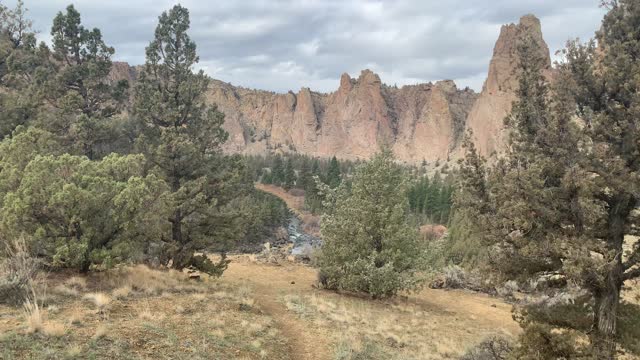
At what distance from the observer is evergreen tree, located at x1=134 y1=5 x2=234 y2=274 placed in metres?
19.0

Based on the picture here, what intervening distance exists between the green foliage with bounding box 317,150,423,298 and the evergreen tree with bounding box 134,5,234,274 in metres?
4.88

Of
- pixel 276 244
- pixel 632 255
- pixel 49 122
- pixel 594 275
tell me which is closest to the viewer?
pixel 594 275

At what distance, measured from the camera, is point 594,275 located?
7.21 meters

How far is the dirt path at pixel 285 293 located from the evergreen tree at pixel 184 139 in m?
2.82

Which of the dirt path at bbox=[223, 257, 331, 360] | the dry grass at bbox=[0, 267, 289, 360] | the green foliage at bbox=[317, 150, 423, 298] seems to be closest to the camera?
the dry grass at bbox=[0, 267, 289, 360]

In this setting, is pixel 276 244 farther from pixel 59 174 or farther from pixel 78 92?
pixel 59 174

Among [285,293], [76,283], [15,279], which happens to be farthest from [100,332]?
[285,293]

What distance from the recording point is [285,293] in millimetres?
19000

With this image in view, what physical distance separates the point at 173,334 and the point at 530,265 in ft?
22.8

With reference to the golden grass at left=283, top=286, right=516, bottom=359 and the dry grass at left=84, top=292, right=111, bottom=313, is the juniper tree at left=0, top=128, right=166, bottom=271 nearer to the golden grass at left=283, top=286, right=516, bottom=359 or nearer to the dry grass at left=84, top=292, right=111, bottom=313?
the dry grass at left=84, top=292, right=111, bottom=313

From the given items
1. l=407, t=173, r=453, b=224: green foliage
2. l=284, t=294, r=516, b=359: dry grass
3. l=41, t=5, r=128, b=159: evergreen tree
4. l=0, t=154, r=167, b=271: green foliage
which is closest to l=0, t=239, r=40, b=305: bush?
l=0, t=154, r=167, b=271: green foliage

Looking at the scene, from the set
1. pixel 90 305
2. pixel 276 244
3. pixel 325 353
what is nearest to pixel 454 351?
pixel 325 353

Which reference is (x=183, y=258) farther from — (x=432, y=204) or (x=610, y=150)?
(x=432, y=204)

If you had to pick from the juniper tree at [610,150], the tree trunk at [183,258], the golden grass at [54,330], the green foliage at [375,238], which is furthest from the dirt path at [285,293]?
the juniper tree at [610,150]
